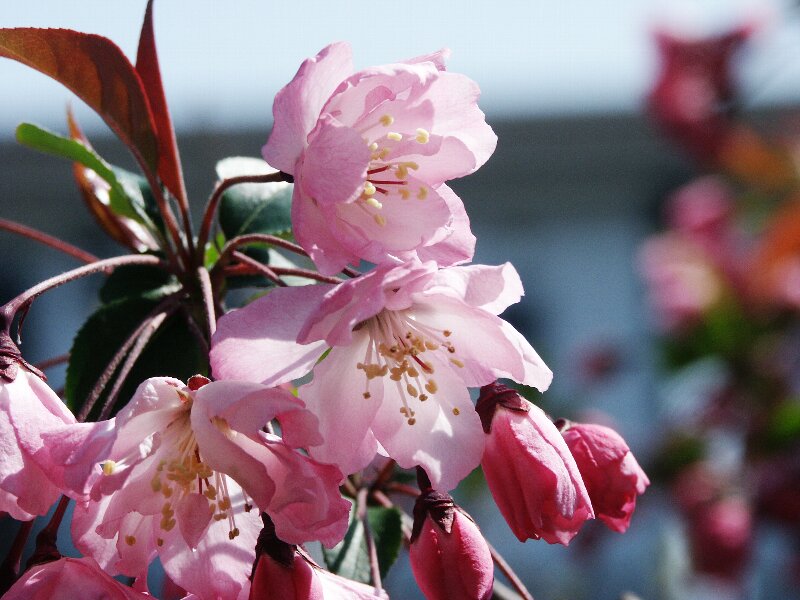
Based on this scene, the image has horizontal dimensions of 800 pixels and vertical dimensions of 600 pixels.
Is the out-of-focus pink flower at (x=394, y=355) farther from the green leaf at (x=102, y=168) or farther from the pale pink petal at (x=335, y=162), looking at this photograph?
the green leaf at (x=102, y=168)

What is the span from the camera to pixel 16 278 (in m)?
6.05

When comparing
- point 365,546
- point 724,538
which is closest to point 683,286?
point 724,538

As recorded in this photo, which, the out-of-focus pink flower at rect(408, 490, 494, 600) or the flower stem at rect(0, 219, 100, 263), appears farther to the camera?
the flower stem at rect(0, 219, 100, 263)

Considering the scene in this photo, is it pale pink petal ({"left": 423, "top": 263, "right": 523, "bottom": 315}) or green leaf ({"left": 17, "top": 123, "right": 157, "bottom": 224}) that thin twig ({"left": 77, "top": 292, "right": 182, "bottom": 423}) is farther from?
pale pink petal ({"left": 423, "top": 263, "right": 523, "bottom": 315})

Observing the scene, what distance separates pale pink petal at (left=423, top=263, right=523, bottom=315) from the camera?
2.26ft

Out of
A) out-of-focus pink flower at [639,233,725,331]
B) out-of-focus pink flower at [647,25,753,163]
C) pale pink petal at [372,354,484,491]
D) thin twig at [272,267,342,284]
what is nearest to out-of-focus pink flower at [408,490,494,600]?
pale pink petal at [372,354,484,491]

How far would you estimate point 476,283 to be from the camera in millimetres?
694

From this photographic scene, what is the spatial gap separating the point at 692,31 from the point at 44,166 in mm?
3340

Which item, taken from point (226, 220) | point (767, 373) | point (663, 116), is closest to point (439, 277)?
point (226, 220)

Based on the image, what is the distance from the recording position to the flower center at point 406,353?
776 millimetres

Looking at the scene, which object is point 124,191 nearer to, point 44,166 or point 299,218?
point 299,218

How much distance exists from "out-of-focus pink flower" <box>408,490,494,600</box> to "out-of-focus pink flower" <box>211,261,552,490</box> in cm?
2

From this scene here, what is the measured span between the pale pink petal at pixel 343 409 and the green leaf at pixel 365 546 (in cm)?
18

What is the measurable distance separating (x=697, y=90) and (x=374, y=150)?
384 cm
